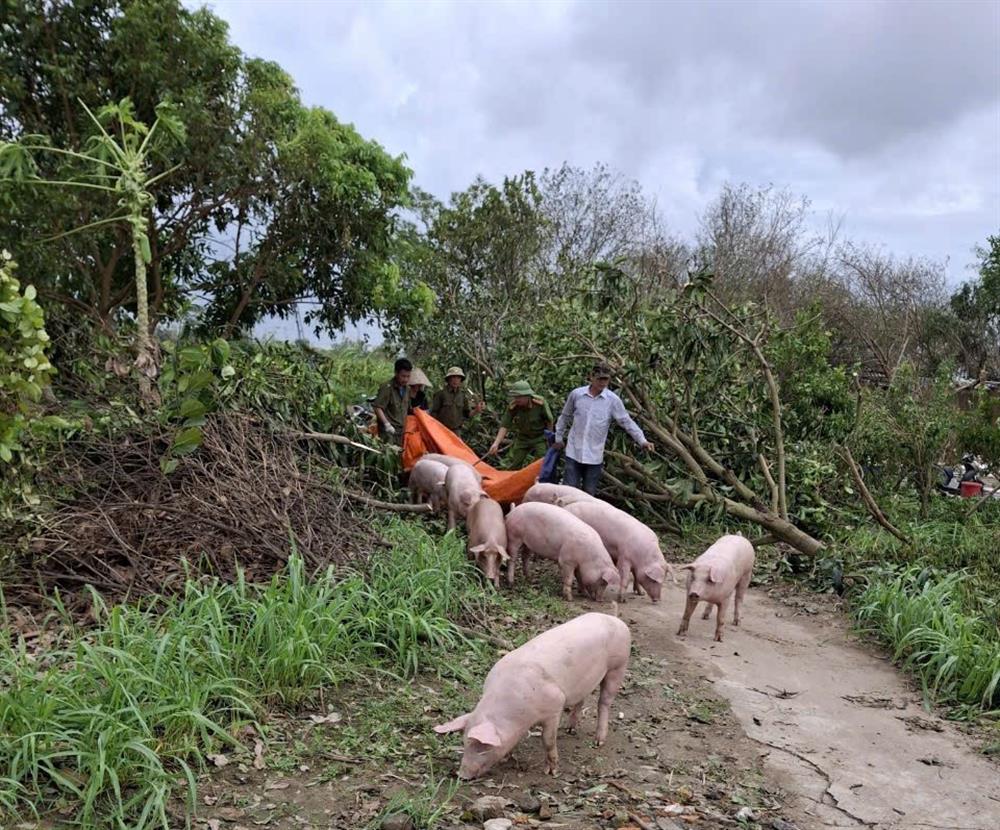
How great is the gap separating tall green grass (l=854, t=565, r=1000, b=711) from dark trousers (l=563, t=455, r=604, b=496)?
2.59 meters

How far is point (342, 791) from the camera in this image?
348 centimetres

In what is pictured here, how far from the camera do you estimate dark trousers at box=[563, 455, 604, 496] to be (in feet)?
27.4

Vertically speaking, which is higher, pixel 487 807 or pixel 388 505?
pixel 388 505

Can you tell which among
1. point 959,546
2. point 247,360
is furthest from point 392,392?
point 959,546

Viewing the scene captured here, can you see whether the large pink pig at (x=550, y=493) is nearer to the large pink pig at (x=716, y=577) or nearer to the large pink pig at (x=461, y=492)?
the large pink pig at (x=461, y=492)

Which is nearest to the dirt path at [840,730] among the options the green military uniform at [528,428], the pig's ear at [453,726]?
the pig's ear at [453,726]

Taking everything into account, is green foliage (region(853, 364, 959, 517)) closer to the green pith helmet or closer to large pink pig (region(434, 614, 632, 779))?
the green pith helmet

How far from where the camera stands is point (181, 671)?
3.85 meters

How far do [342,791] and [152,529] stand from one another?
2397 millimetres

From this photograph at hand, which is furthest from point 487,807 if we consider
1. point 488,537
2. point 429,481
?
point 429,481

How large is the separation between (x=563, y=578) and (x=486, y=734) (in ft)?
9.96

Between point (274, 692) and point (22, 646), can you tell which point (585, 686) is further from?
point (22, 646)

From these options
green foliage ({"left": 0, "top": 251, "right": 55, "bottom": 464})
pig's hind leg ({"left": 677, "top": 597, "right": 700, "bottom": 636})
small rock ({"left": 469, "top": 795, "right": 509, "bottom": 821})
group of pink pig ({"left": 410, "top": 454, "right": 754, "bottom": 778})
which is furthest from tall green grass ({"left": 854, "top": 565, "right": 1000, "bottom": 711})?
green foliage ({"left": 0, "top": 251, "right": 55, "bottom": 464})

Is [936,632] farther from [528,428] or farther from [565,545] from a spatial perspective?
[528,428]
